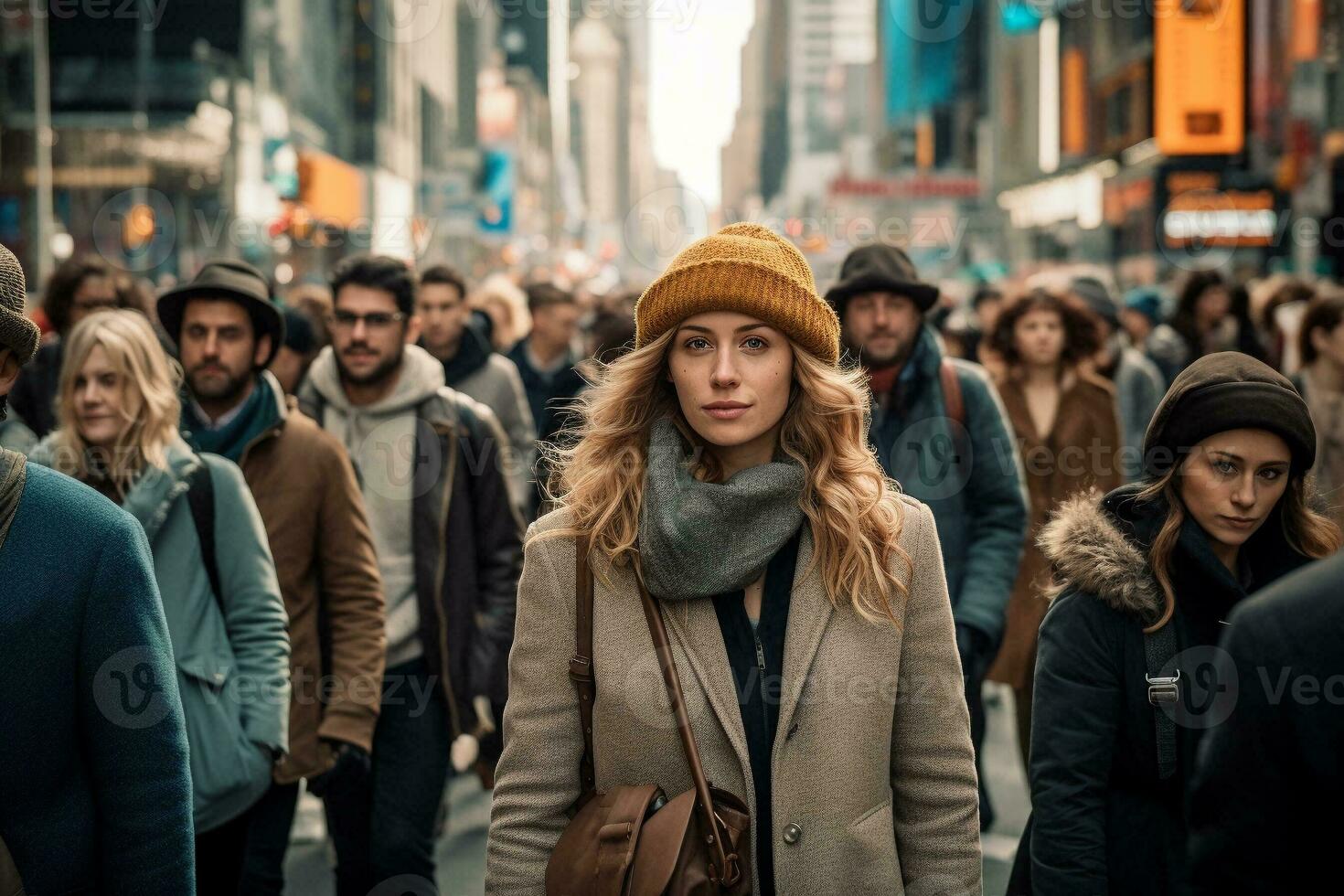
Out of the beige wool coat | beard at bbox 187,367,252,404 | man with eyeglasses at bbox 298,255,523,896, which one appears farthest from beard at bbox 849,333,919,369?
the beige wool coat

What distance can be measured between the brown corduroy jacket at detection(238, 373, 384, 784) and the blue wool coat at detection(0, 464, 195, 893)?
7.72ft

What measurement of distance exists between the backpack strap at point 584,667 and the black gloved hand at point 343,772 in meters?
2.38

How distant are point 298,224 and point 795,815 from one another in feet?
86.7

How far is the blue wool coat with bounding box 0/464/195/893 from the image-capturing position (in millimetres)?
2809

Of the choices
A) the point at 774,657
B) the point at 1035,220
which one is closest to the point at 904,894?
the point at 774,657

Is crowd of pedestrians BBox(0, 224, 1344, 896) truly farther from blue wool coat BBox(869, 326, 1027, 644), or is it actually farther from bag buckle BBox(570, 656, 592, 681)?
blue wool coat BBox(869, 326, 1027, 644)

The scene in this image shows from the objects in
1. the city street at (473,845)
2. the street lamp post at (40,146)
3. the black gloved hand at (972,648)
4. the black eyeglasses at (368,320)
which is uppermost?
the street lamp post at (40,146)

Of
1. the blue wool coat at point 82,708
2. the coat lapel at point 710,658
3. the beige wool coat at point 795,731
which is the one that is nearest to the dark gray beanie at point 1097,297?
the beige wool coat at point 795,731

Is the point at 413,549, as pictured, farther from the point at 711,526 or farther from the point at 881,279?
the point at 711,526

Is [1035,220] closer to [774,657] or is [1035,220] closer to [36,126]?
[36,126]

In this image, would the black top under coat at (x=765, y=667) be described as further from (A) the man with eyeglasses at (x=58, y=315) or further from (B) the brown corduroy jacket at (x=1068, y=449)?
(A) the man with eyeglasses at (x=58, y=315)

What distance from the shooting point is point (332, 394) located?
6.44 meters

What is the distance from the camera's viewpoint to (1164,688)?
3588 mm

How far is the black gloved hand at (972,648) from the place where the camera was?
6098 millimetres
